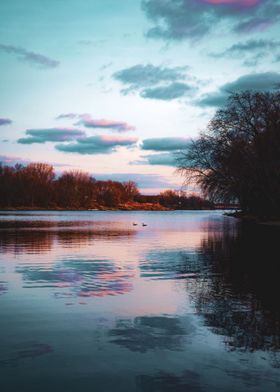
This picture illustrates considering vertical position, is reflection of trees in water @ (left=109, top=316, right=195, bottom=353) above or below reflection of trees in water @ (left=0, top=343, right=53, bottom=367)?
below

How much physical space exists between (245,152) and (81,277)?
41519 mm

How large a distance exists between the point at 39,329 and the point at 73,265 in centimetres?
1143

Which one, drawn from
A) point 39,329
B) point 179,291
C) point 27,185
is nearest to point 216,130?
point 179,291

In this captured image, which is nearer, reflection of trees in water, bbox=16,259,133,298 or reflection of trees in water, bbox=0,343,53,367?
reflection of trees in water, bbox=0,343,53,367

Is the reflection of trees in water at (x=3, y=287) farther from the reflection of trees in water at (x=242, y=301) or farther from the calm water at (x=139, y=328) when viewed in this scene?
the reflection of trees in water at (x=242, y=301)

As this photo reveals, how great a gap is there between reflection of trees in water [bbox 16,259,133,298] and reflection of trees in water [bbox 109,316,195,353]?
3612 mm

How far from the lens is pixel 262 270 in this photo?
20.0 meters

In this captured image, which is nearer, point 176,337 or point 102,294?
point 176,337

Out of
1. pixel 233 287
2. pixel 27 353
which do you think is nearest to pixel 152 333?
pixel 27 353

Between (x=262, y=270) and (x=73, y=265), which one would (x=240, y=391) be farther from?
(x=73, y=265)

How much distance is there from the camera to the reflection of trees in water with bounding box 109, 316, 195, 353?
9078 mm

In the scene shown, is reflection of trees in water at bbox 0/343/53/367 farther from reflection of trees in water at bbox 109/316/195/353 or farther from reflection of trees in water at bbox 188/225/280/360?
reflection of trees in water at bbox 188/225/280/360

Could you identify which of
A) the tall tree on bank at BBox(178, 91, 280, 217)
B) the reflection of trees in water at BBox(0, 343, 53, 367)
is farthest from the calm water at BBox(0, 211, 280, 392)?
Result: the tall tree on bank at BBox(178, 91, 280, 217)

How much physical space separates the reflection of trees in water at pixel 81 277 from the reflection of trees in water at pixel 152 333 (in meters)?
3.61
